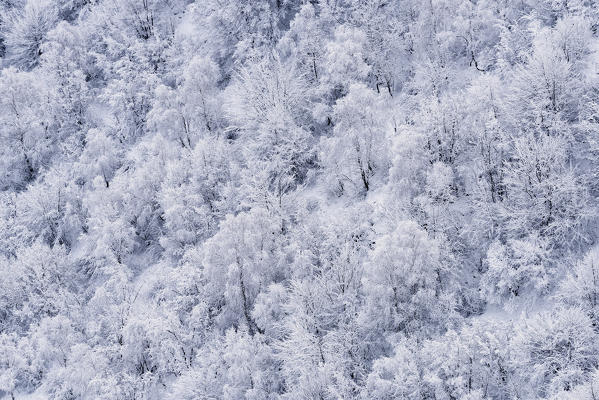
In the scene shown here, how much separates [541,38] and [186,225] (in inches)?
856

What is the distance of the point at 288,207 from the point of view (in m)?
32.4

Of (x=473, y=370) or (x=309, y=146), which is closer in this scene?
(x=473, y=370)

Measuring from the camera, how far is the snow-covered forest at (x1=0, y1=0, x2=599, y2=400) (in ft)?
81.3

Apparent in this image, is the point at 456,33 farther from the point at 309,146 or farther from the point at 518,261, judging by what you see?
the point at 518,261

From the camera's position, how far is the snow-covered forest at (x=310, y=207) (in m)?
24.8

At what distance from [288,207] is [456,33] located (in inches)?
582

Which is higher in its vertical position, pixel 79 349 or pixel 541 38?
pixel 541 38

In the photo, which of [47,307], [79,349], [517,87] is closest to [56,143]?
[47,307]

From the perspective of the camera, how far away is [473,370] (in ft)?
73.0

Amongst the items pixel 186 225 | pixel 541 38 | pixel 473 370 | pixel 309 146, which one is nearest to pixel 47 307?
pixel 186 225

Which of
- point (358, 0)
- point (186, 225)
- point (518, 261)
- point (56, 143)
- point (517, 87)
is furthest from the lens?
point (56, 143)

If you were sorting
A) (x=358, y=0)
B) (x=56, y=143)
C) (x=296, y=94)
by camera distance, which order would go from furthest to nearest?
(x=56, y=143), (x=358, y=0), (x=296, y=94)

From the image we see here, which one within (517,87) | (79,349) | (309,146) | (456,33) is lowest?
(79,349)

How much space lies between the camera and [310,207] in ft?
110
